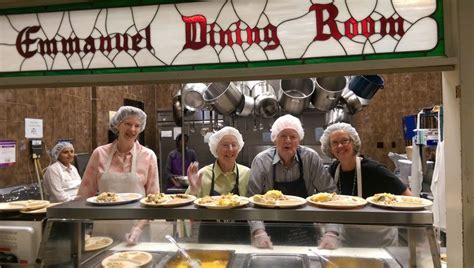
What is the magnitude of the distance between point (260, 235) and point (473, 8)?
132 cm

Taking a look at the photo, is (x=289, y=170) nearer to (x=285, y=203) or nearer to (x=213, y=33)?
(x=285, y=203)

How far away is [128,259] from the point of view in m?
1.83

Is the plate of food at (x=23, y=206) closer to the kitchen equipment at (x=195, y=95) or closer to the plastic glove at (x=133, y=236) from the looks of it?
the plastic glove at (x=133, y=236)

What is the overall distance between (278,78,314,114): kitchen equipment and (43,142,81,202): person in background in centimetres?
302

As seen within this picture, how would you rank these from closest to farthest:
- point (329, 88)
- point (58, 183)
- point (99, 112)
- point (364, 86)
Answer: point (364, 86), point (329, 88), point (58, 183), point (99, 112)

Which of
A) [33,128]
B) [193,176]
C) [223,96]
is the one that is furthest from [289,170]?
[33,128]

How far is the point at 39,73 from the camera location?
4.79ft

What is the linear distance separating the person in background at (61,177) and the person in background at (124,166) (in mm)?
1937

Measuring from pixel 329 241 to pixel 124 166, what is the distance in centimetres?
179

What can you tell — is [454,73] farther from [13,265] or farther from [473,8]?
[13,265]

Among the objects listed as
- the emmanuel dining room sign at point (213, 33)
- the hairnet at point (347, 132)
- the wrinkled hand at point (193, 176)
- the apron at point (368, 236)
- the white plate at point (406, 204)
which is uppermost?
the emmanuel dining room sign at point (213, 33)

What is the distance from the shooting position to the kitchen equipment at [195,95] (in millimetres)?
4754

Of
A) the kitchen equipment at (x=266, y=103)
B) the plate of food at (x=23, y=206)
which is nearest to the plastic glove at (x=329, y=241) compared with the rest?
the plate of food at (x=23, y=206)

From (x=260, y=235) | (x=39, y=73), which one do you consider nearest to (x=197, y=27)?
(x=39, y=73)
